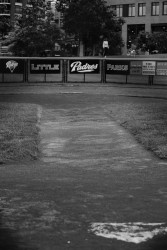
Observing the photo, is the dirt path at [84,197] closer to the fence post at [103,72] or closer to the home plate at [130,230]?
the home plate at [130,230]

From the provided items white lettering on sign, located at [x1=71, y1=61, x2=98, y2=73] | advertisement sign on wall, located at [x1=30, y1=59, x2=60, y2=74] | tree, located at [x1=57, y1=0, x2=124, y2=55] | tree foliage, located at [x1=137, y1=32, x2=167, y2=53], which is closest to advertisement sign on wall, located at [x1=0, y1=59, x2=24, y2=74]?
advertisement sign on wall, located at [x1=30, y1=59, x2=60, y2=74]

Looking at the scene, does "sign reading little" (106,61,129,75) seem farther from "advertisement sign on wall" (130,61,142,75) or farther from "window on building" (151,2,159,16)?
"window on building" (151,2,159,16)

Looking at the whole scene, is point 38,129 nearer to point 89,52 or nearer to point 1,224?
point 1,224

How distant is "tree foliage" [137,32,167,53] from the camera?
229ft

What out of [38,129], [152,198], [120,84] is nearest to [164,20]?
[120,84]

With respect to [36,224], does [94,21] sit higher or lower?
higher

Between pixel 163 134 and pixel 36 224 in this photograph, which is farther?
pixel 163 134

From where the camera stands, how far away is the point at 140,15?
301 ft

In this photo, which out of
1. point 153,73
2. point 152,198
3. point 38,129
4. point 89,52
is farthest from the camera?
point 89,52

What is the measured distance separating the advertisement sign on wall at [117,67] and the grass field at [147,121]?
9.48 metres

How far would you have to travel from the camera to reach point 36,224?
17.7ft

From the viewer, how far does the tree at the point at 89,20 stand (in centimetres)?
6838

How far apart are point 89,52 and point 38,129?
247ft

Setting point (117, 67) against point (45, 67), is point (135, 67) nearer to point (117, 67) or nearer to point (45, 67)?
point (117, 67)
